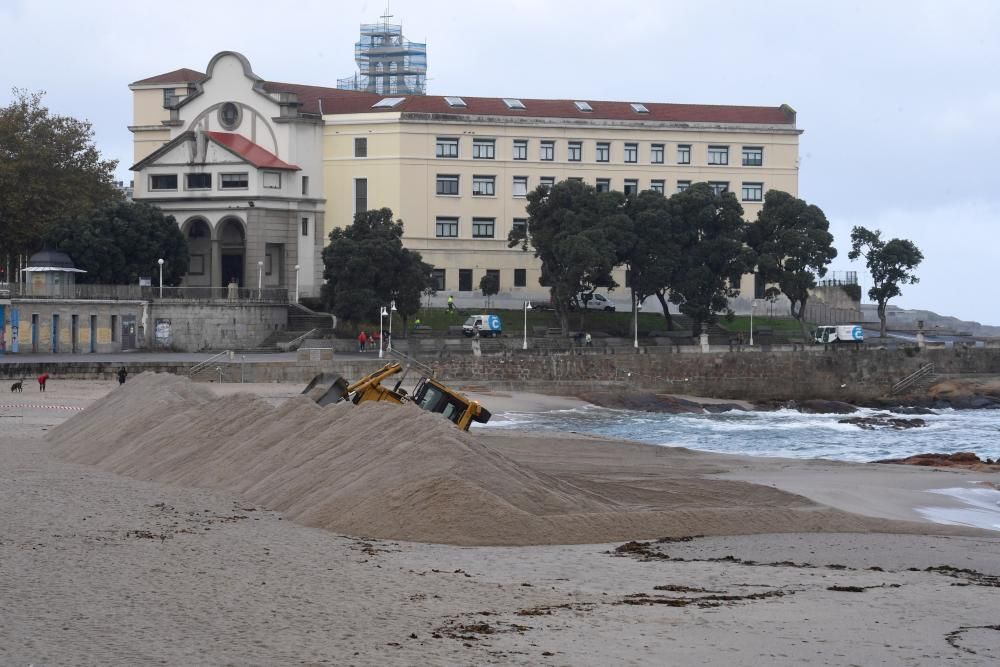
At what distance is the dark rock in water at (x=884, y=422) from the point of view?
5828 cm

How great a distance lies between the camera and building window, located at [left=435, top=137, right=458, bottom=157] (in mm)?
91188

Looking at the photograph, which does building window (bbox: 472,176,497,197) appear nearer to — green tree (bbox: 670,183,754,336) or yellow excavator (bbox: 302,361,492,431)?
green tree (bbox: 670,183,754,336)

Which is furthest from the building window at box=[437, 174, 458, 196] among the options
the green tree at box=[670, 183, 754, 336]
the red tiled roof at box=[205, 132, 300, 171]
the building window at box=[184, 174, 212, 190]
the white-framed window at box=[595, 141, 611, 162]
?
the green tree at box=[670, 183, 754, 336]

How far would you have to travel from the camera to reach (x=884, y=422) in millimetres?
60281

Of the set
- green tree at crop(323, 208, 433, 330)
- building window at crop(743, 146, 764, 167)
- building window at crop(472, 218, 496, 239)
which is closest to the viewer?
green tree at crop(323, 208, 433, 330)

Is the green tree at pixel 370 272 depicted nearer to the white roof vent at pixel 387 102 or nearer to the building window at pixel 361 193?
the building window at pixel 361 193

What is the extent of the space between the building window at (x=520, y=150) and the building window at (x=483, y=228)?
14.9ft

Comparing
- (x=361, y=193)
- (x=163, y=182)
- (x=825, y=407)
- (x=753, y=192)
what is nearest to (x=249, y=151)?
(x=163, y=182)

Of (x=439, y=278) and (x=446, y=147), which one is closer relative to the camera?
(x=439, y=278)

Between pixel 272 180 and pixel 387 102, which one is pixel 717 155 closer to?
pixel 387 102

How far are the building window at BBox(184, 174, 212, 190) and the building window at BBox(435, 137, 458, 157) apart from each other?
15.2m

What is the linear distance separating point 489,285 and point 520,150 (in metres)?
10.3

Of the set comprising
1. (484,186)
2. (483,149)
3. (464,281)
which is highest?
(483,149)

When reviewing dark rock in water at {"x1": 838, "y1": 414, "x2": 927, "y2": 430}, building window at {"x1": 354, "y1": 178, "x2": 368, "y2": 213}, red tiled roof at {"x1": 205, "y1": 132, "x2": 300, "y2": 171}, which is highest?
red tiled roof at {"x1": 205, "y1": 132, "x2": 300, "y2": 171}
